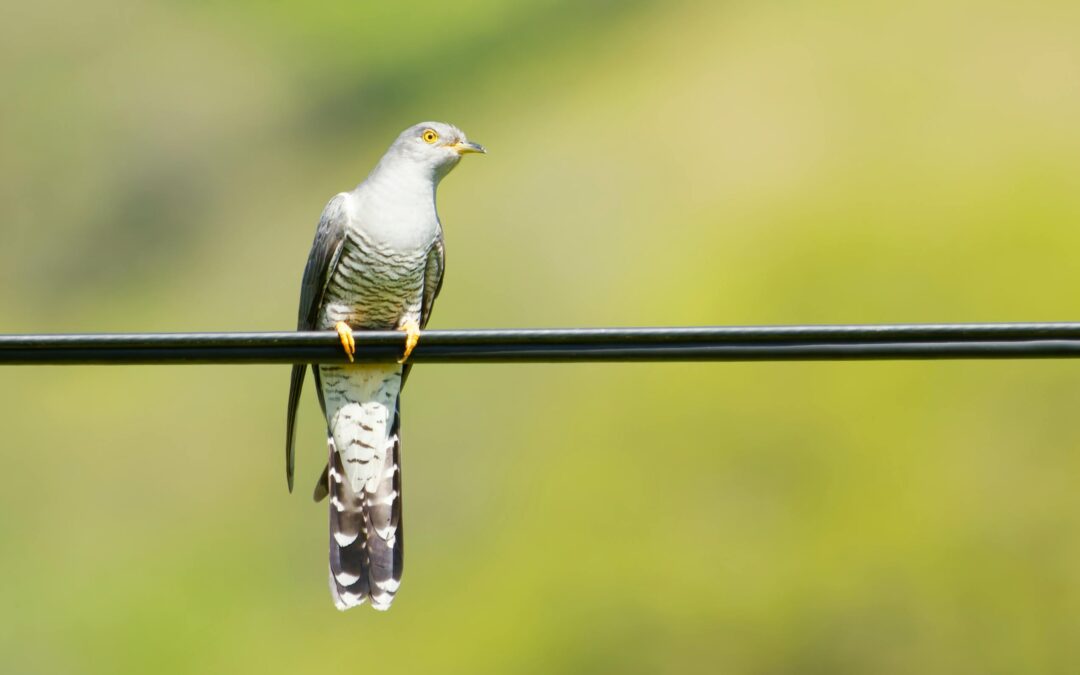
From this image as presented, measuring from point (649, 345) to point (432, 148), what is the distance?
7.61 ft

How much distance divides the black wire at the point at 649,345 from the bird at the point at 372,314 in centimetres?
164

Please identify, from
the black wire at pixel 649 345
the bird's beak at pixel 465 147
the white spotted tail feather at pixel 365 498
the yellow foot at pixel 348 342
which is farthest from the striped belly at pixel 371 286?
the black wire at pixel 649 345

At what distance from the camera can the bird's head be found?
4.98 m

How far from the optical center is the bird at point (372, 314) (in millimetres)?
4730

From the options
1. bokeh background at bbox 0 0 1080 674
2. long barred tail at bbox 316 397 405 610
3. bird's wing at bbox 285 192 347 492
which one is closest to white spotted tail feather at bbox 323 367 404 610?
long barred tail at bbox 316 397 405 610

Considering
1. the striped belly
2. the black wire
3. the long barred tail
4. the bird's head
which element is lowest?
the long barred tail

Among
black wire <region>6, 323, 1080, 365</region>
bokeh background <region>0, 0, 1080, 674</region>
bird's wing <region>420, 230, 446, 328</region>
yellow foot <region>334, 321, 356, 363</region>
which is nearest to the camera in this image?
black wire <region>6, 323, 1080, 365</region>

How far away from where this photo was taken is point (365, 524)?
16.4 ft

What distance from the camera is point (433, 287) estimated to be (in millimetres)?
5043

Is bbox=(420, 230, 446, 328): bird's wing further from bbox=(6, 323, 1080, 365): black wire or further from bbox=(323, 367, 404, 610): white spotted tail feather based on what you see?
bbox=(6, 323, 1080, 365): black wire

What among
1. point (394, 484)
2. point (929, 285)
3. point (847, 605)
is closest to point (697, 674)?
point (847, 605)

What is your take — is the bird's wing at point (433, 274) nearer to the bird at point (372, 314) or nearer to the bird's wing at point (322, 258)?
the bird at point (372, 314)

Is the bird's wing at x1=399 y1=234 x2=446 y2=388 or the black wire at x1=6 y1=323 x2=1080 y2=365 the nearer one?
the black wire at x1=6 y1=323 x2=1080 y2=365

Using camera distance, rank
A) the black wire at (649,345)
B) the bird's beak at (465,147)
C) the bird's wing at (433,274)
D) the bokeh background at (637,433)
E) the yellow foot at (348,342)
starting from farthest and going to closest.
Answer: the bokeh background at (637,433) < the bird's beak at (465,147) < the bird's wing at (433,274) < the yellow foot at (348,342) < the black wire at (649,345)
